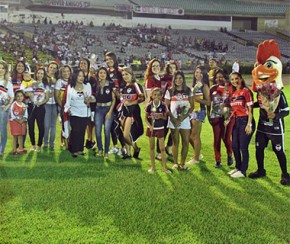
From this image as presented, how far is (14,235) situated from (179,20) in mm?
41361

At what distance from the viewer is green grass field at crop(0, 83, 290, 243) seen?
150 inches

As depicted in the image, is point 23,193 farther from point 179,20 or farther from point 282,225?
point 179,20

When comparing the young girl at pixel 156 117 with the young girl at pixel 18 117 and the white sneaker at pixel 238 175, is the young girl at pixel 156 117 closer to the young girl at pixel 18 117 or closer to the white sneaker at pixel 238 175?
the white sneaker at pixel 238 175

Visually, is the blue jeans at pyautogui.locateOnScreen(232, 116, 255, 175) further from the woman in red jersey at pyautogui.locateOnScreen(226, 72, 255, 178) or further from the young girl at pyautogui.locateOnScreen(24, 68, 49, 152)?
the young girl at pyautogui.locateOnScreen(24, 68, 49, 152)

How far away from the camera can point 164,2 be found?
44500mm

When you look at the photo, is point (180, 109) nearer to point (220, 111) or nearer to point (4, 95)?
point (220, 111)

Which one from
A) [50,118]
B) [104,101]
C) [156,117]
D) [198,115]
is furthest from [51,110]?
[198,115]

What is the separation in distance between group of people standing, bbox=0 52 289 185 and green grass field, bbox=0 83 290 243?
1.55 feet

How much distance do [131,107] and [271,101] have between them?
2363 mm

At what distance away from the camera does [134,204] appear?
4578 mm

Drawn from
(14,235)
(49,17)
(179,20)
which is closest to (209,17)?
(179,20)

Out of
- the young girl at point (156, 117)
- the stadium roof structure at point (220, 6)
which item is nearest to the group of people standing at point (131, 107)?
the young girl at point (156, 117)

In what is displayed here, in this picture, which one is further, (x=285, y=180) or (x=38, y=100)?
(x=38, y=100)

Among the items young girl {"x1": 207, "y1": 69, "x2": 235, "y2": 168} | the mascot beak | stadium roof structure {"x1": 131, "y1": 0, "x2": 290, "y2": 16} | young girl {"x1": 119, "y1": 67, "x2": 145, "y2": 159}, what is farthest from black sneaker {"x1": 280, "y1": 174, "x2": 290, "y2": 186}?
stadium roof structure {"x1": 131, "y1": 0, "x2": 290, "y2": 16}
